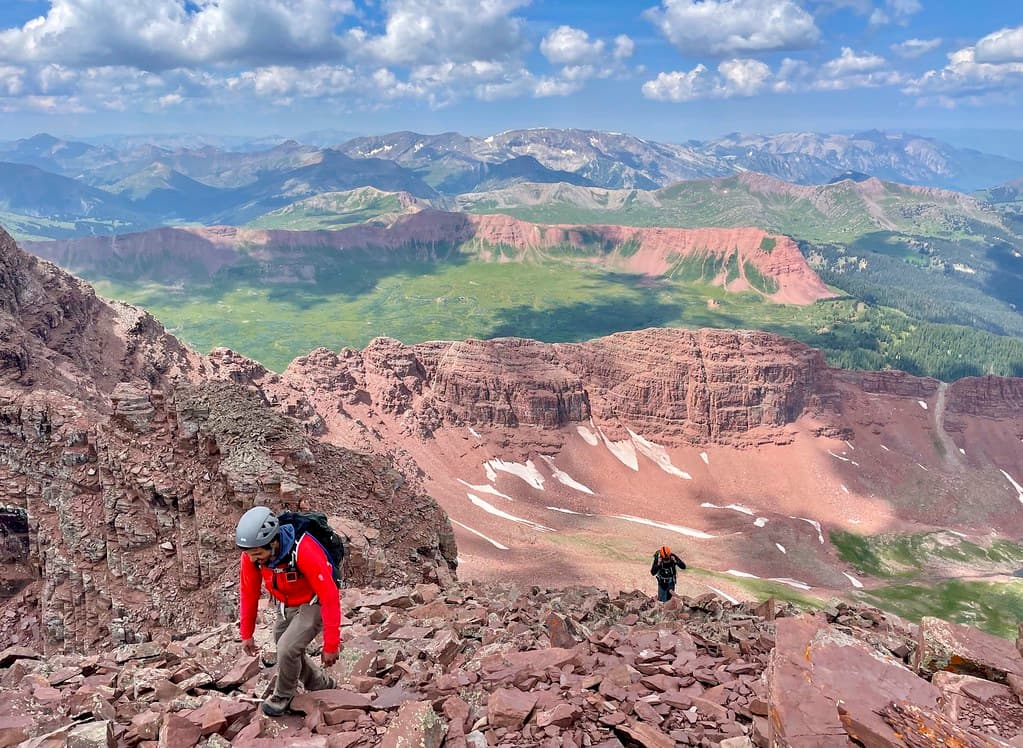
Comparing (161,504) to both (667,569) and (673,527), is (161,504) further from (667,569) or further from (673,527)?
(673,527)

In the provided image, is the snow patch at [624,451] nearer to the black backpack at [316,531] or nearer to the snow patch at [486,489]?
the snow patch at [486,489]

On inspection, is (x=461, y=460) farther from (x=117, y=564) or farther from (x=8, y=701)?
(x=8, y=701)

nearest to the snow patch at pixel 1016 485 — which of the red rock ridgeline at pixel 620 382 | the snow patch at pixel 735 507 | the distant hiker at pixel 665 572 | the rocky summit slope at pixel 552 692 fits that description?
the red rock ridgeline at pixel 620 382

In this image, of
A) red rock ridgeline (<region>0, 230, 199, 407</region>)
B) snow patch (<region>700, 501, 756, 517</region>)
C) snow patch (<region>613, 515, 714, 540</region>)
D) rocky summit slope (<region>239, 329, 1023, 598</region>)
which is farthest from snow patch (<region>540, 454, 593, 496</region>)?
red rock ridgeline (<region>0, 230, 199, 407</region>)

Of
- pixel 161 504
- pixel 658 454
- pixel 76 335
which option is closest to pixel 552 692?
pixel 161 504

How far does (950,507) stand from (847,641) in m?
149

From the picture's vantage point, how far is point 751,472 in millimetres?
138750

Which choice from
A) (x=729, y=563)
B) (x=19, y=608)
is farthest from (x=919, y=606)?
(x=19, y=608)

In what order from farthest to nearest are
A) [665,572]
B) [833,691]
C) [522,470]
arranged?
[522,470]
[665,572]
[833,691]

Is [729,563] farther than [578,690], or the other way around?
[729,563]

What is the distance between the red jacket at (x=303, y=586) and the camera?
34.8 ft

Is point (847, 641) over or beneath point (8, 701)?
over

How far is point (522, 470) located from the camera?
13025 cm

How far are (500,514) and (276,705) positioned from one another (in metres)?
98.3
